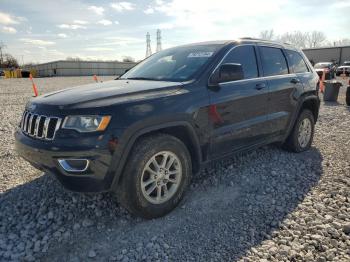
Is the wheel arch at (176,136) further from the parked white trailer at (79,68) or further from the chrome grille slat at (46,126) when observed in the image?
the parked white trailer at (79,68)

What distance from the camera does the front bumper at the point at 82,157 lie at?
2.62 meters

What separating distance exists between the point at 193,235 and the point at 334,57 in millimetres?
51633

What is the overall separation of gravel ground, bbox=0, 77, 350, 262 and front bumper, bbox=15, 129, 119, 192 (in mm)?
555

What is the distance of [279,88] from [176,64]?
1.61m

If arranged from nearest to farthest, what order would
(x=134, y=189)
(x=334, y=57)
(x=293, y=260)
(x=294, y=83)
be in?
(x=293, y=260) → (x=134, y=189) → (x=294, y=83) → (x=334, y=57)

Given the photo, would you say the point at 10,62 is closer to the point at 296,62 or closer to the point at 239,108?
the point at 296,62

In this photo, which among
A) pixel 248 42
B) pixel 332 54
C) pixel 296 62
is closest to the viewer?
pixel 248 42

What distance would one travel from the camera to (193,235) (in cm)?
288

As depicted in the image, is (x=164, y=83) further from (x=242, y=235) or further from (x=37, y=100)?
(x=242, y=235)

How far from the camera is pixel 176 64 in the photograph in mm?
3914

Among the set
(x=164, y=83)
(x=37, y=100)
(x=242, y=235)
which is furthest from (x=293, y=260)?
(x=37, y=100)

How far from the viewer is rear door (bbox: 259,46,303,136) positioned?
4348 millimetres

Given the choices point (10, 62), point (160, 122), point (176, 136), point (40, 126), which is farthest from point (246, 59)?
point (10, 62)

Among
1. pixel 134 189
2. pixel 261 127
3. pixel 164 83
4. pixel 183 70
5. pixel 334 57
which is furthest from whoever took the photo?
pixel 334 57
